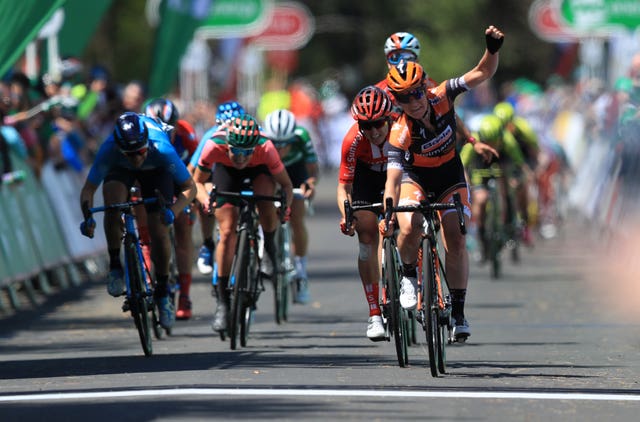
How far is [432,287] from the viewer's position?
38.3ft

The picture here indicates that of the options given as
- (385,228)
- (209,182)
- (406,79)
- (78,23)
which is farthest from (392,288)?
(78,23)

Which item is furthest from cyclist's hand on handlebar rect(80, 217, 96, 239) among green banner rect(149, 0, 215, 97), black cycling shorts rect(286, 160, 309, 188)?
green banner rect(149, 0, 215, 97)

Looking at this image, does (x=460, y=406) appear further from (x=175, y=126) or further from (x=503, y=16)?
(x=503, y=16)

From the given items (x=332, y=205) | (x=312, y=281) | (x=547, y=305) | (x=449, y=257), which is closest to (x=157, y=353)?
(x=449, y=257)

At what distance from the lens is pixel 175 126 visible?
15438 millimetres

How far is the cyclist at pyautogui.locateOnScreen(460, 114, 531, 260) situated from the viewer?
834 inches

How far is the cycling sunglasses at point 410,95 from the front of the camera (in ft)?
39.0

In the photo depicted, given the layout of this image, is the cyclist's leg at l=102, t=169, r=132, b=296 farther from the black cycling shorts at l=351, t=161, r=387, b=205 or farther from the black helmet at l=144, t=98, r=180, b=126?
the black cycling shorts at l=351, t=161, r=387, b=205

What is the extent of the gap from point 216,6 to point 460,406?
29.0 metres

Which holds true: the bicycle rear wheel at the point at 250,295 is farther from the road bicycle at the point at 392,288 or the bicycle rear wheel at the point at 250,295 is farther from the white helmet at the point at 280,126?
the white helmet at the point at 280,126

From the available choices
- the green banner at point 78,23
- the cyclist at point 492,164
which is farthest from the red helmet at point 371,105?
the green banner at point 78,23

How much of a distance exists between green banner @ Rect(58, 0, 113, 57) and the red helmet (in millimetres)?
10520

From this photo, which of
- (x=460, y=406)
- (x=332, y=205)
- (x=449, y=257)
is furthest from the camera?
(x=332, y=205)

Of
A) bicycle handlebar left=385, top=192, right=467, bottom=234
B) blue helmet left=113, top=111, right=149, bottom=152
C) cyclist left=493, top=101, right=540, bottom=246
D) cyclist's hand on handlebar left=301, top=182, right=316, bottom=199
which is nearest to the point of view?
bicycle handlebar left=385, top=192, right=467, bottom=234
